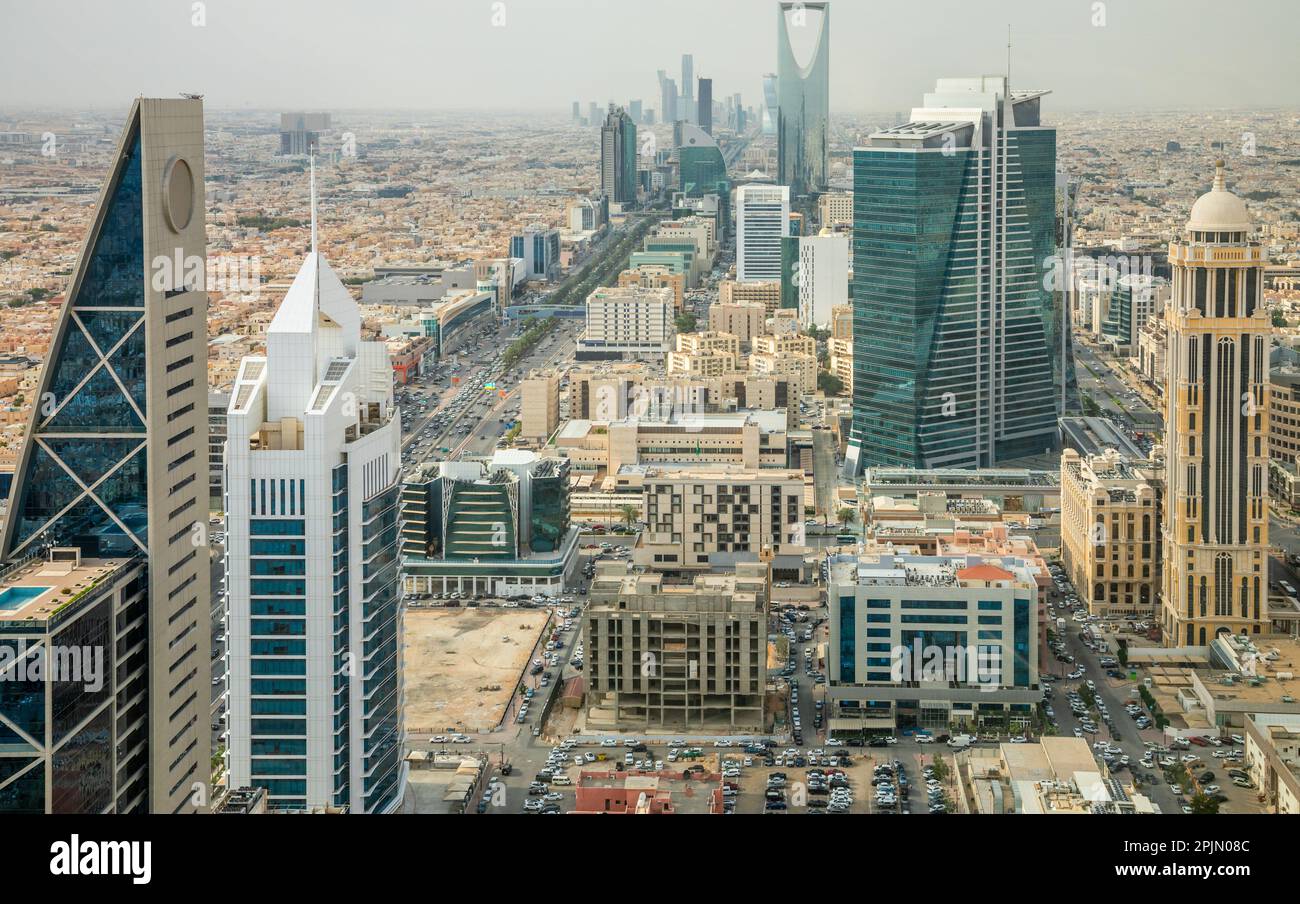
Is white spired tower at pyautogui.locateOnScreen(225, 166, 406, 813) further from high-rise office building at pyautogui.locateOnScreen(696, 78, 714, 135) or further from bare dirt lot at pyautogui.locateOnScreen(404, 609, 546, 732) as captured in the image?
high-rise office building at pyautogui.locateOnScreen(696, 78, 714, 135)

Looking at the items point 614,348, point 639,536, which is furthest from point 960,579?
point 614,348

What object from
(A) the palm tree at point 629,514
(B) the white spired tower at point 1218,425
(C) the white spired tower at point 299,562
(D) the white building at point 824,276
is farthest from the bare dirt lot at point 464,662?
(D) the white building at point 824,276

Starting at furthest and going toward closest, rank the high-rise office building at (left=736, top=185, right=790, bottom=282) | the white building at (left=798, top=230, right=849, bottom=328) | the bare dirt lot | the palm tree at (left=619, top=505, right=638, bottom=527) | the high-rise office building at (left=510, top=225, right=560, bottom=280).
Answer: the high-rise office building at (left=510, top=225, right=560, bottom=280)
the high-rise office building at (left=736, top=185, right=790, bottom=282)
the white building at (left=798, top=230, right=849, bottom=328)
the palm tree at (left=619, top=505, right=638, bottom=527)
the bare dirt lot

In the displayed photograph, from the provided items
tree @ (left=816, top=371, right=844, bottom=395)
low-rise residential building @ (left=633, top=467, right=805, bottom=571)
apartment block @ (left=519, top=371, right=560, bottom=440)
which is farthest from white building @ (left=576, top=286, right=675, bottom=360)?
low-rise residential building @ (left=633, top=467, right=805, bottom=571)

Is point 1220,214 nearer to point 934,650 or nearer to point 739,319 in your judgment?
point 934,650

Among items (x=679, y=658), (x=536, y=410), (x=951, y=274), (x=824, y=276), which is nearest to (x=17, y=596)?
(x=679, y=658)

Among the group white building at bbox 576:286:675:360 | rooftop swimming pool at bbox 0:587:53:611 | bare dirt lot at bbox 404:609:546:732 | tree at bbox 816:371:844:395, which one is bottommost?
bare dirt lot at bbox 404:609:546:732
